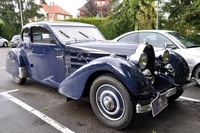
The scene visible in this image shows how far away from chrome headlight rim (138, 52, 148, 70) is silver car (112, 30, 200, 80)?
6.26 ft

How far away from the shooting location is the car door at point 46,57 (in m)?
3.90

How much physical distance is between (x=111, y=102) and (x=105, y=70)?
0.48 meters

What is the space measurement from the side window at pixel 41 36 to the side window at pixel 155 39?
2.93m

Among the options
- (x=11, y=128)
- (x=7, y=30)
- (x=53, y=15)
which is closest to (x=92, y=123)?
(x=11, y=128)

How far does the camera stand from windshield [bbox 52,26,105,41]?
400cm

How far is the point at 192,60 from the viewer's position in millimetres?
4930

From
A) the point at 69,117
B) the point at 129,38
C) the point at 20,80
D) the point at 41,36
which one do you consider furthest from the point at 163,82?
the point at 20,80

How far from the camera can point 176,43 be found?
523cm

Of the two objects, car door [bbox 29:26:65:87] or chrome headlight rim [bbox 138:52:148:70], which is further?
car door [bbox 29:26:65:87]

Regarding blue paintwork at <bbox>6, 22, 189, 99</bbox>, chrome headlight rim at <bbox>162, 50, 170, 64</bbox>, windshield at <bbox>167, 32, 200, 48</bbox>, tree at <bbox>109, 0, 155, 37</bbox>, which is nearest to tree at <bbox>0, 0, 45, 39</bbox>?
tree at <bbox>109, 0, 155, 37</bbox>

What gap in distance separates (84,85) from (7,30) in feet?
85.2

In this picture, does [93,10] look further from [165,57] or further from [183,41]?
A: [165,57]

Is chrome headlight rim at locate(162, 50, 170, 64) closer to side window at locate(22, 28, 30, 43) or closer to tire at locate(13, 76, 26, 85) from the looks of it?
side window at locate(22, 28, 30, 43)

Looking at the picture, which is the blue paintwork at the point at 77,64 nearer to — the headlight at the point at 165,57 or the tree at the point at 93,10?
the headlight at the point at 165,57
